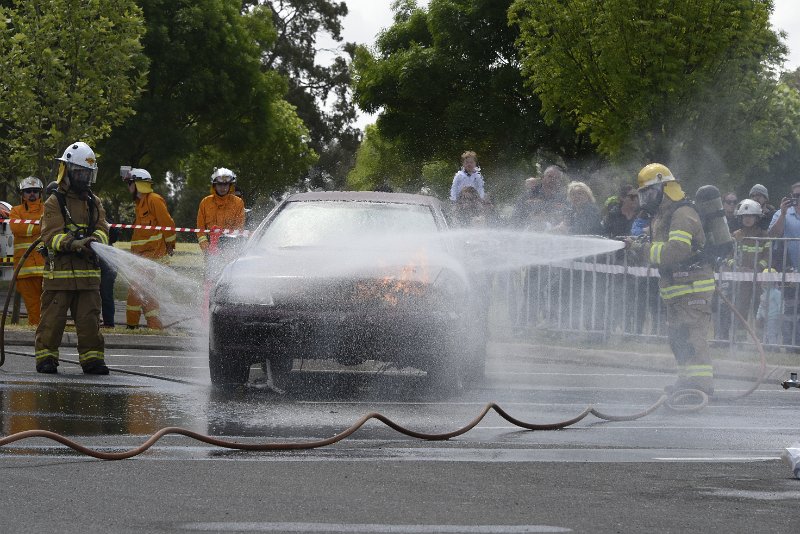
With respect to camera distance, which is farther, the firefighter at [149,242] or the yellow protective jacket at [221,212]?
the yellow protective jacket at [221,212]

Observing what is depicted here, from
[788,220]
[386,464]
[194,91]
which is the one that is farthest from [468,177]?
[194,91]

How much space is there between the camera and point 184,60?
45.8m

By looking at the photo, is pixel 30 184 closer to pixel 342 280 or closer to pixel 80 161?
pixel 80 161

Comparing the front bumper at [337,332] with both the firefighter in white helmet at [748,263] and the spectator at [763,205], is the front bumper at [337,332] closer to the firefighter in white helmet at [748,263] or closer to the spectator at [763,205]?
the firefighter in white helmet at [748,263]

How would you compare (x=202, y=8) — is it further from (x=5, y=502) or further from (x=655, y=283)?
(x=5, y=502)

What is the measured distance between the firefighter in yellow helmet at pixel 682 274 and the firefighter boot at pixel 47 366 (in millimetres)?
4843

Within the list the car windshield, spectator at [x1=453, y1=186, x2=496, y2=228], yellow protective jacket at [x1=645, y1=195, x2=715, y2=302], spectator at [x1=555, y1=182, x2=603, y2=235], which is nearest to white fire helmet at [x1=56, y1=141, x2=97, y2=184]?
the car windshield

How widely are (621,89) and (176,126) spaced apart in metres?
18.3

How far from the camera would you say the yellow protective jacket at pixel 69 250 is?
1188 cm

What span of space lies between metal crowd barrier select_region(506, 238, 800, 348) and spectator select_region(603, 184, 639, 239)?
1.44 feet

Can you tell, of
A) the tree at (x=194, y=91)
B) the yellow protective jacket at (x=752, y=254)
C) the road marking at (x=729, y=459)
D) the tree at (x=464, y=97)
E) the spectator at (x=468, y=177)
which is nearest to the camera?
the road marking at (x=729, y=459)

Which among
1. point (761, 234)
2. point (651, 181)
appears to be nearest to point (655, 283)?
point (761, 234)

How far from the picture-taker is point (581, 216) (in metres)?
15.8

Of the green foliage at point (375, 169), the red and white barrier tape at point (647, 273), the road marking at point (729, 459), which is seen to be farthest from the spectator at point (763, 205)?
the green foliage at point (375, 169)
